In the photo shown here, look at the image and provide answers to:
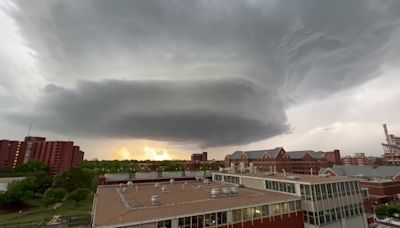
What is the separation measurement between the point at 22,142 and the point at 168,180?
138 m

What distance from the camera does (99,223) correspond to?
19281mm

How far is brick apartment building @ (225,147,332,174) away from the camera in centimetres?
11312

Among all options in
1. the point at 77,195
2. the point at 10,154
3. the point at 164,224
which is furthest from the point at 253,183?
the point at 10,154

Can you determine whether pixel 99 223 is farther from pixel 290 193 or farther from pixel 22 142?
Answer: pixel 22 142

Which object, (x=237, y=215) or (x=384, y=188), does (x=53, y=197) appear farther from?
(x=384, y=188)

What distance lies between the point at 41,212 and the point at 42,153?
96.3 meters

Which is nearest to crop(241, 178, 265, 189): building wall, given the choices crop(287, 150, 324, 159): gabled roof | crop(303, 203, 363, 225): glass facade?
crop(303, 203, 363, 225): glass facade

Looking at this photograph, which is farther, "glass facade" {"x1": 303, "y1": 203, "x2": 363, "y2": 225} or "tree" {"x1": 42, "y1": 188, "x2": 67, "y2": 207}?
"tree" {"x1": 42, "y1": 188, "x2": 67, "y2": 207}

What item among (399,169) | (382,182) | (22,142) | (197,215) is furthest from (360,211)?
(22,142)

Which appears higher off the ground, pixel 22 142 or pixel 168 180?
pixel 22 142

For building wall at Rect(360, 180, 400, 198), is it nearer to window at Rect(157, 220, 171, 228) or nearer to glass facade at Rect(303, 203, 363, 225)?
glass facade at Rect(303, 203, 363, 225)

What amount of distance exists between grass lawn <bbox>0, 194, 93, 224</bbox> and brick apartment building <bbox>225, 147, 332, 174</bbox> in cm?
7598

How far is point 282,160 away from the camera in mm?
113375

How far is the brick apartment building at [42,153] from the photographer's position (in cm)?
13512
